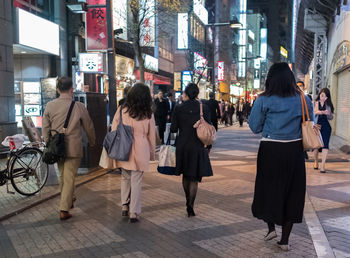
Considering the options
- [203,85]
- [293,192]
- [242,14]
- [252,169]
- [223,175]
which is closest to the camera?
[293,192]

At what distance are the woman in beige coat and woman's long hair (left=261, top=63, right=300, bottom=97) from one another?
5.51 ft

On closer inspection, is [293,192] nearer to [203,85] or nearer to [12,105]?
[12,105]

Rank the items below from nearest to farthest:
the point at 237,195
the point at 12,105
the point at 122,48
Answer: the point at 237,195 < the point at 12,105 < the point at 122,48

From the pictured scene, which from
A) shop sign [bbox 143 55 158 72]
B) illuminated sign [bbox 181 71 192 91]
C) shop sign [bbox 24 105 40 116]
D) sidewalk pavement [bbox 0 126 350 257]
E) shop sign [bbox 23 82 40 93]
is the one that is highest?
shop sign [bbox 143 55 158 72]

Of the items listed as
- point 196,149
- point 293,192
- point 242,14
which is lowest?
point 293,192

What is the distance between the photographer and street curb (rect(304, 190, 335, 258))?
386 centimetres

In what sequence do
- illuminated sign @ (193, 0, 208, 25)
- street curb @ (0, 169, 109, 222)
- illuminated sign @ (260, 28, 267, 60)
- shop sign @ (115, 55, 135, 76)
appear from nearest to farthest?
street curb @ (0, 169, 109, 222) → shop sign @ (115, 55, 135, 76) → illuminated sign @ (193, 0, 208, 25) → illuminated sign @ (260, 28, 267, 60)

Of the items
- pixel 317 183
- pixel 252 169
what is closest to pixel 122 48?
pixel 252 169

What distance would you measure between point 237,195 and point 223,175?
1801 mm

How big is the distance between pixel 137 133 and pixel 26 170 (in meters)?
2.43

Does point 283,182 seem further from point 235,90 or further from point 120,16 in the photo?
point 235,90

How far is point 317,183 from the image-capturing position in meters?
7.30

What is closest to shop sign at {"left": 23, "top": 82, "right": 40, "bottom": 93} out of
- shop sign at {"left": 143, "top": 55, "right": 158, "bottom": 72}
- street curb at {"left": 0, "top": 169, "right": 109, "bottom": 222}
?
street curb at {"left": 0, "top": 169, "right": 109, "bottom": 222}

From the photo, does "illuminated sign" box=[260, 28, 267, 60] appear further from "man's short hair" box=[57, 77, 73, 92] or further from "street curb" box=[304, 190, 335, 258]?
"man's short hair" box=[57, 77, 73, 92]
